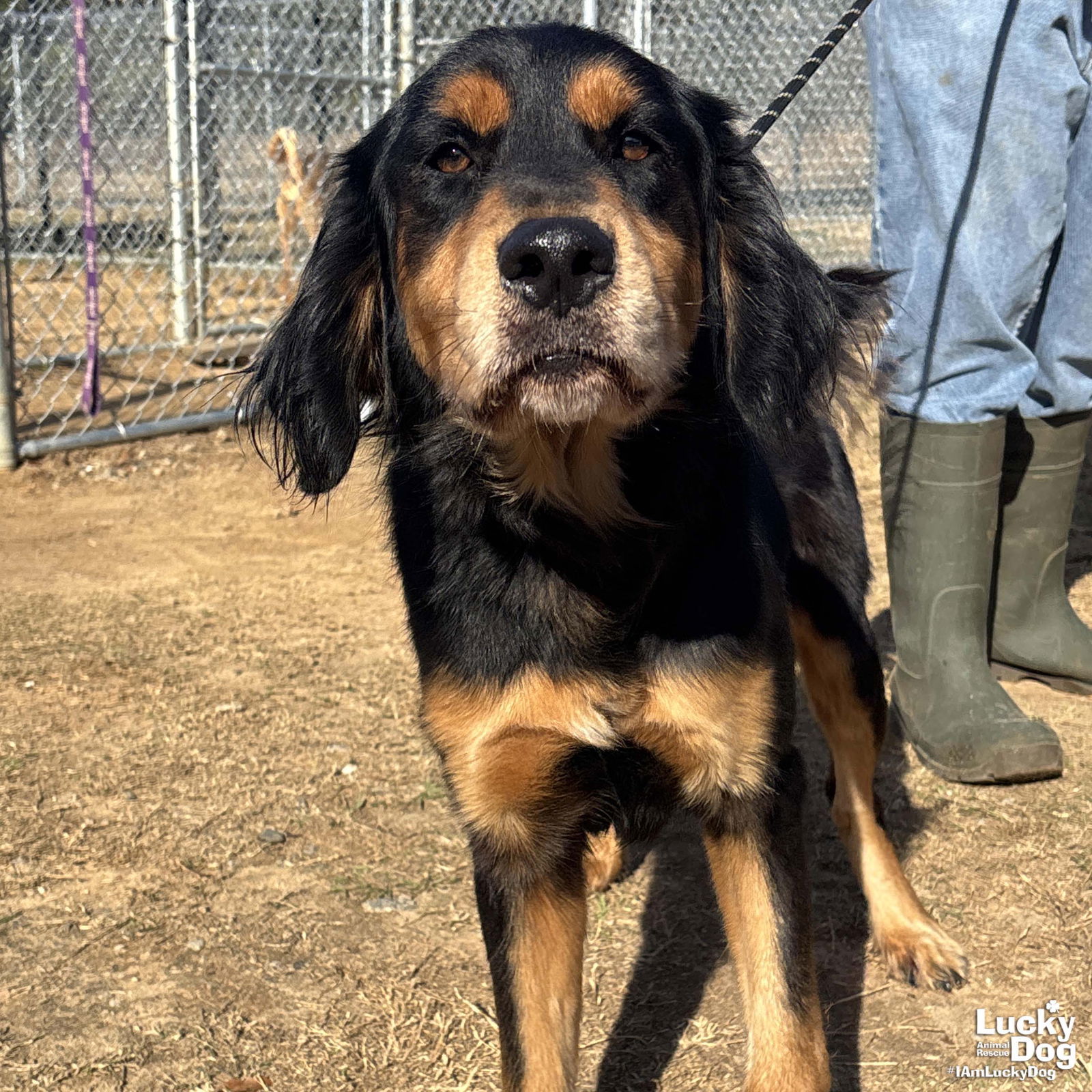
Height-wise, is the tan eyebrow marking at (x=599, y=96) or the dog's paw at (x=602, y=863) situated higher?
the tan eyebrow marking at (x=599, y=96)

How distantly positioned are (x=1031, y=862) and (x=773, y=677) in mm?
1193

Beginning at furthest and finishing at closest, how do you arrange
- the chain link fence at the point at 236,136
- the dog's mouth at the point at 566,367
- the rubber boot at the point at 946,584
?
1. the chain link fence at the point at 236,136
2. the rubber boot at the point at 946,584
3. the dog's mouth at the point at 566,367

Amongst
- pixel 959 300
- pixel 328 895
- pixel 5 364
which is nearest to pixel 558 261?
pixel 328 895

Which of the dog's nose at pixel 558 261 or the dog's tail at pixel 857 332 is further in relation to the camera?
the dog's tail at pixel 857 332

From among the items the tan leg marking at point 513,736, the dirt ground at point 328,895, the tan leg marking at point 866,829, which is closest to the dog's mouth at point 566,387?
the tan leg marking at point 513,736

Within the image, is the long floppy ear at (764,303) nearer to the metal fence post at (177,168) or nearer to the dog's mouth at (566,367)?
the dog's mouth at (566,367)

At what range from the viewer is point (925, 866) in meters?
3.05

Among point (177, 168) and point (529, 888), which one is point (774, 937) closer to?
point (529, 888)

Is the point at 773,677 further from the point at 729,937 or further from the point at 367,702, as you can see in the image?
the point at 367,702

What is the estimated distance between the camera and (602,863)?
2967mm

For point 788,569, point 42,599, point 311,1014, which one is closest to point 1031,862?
point 788,569

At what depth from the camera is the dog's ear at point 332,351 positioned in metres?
2.25

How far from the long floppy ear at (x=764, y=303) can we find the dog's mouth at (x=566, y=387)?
325 mm

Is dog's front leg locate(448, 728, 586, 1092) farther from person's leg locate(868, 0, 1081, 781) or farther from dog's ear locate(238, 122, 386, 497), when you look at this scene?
person's leg locate(868, 0, 1081, 781)
